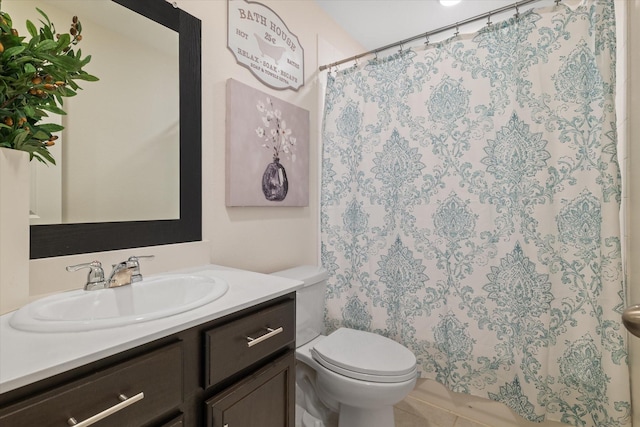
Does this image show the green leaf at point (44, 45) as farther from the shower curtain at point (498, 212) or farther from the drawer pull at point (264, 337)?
the shower curtain at point (498, 212)

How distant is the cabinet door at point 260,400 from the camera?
0.78 m

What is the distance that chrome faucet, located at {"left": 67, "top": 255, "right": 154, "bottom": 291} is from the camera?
36.5 inches

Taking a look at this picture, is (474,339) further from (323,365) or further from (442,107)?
(442,107)

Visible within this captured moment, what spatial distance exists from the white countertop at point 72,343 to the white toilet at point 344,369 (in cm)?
72

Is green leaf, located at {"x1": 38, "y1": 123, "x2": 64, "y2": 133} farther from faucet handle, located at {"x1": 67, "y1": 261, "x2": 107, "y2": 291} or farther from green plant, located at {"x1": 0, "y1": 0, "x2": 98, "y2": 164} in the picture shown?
faucet handle, located at {"x1": 67, "y1": 261, "x2": 107, "y2": 291}

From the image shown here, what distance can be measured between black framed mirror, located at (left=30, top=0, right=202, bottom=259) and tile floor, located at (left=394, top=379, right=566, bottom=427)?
1.53m

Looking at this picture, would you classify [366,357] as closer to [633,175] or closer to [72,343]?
[72,343]

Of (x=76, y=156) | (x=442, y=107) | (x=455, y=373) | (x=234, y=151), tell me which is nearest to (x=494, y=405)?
(x=455, y=373)

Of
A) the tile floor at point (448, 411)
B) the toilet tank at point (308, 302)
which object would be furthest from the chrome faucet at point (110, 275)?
the tile floor at point (448, 411)

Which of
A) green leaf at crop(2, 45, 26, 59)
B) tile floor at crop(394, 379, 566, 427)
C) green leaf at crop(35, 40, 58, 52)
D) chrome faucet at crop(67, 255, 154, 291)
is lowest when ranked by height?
tile floor at crop(394, 379, 566, 427)

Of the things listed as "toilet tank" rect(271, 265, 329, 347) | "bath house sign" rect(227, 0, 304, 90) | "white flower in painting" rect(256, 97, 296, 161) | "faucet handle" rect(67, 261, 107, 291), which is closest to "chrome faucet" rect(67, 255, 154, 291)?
"faucet handle" rect(67, 261, 107, 291)

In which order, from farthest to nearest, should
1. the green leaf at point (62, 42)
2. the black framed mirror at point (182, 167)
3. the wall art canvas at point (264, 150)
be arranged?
the wall art canvas at point (264, 150) < the black framed mirror at point (182, 167) < the green leaf at point (62, 42)

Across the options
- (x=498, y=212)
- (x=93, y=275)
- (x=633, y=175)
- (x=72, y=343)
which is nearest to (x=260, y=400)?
(x=72, y=343)

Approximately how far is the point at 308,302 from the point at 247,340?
74 centimetres
